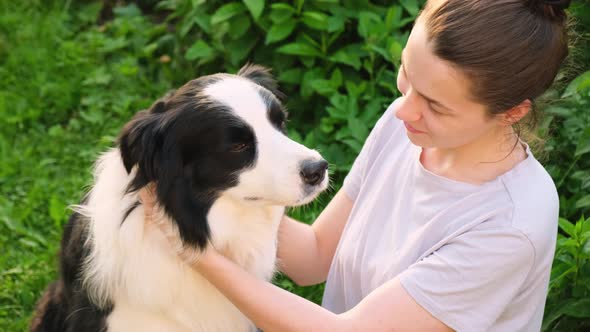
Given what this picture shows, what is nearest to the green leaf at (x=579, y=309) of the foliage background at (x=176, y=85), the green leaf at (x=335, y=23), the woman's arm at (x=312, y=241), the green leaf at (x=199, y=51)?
the foliage background at (x=176, y=85)

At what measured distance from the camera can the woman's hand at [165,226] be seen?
208 centimetres

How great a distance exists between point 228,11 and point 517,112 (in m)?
2.26

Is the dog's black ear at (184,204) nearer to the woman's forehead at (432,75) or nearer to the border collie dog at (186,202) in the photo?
the border collie dog at (186,202)

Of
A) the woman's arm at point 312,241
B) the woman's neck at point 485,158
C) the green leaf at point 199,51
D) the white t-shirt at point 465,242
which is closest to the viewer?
the white t-shirt at point 465,242

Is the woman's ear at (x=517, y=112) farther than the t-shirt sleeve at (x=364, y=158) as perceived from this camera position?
No

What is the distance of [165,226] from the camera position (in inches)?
83.2

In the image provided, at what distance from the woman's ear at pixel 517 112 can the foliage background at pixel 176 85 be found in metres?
0.58

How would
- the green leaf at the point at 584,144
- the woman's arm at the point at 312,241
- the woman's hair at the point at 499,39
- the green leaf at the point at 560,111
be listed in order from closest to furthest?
the woman's hair at the point at 499,39, the woman's arm at the point at 312,241, the green leaf at the point at 584,144, the green leaf at the point at 560,111

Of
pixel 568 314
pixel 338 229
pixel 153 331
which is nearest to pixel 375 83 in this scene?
pixel 338 229

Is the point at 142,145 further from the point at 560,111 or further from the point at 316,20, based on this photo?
the point at 316,20

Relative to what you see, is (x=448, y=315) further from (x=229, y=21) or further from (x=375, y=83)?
(x=229, y=21)

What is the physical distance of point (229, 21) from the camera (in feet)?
12.9

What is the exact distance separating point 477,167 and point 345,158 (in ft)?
5.18

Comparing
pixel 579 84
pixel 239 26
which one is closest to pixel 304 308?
pixel 579 84
